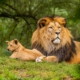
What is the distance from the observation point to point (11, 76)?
4.53 meters

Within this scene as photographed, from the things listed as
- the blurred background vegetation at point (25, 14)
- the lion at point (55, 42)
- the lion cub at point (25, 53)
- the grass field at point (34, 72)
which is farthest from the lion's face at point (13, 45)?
the blurred background vegetation at point (25, 14)

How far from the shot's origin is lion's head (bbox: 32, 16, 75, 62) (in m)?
6.92

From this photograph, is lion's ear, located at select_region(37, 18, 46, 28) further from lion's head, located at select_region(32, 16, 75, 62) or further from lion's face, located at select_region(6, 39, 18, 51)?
lion's face, located at select_region(6, 39, 18, 51)

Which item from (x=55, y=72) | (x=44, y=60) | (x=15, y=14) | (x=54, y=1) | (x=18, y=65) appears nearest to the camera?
(x=55, y=72)

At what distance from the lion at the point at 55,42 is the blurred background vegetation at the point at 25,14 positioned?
1.54 metres

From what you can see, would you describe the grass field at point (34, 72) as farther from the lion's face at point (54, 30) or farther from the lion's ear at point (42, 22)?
the lion's ear at point (42, 22)

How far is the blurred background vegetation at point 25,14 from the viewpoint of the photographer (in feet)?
29.6

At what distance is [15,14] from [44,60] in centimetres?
355

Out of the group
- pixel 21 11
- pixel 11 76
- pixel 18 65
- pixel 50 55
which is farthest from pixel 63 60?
pixel 21 11

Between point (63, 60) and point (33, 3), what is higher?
point (33, 3)

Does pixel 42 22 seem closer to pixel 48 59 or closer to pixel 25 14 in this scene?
pixel 48 59

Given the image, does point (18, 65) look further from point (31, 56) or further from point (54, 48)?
point (54, 48)

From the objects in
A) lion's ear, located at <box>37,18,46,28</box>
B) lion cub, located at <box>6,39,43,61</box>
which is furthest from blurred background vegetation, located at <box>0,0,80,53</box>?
lion cub, located at <box>6,39,43,61</box>

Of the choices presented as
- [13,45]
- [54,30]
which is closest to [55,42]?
[54,30]
